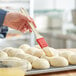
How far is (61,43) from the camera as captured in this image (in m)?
3.60

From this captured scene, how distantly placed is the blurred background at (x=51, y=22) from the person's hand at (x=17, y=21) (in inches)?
56.3

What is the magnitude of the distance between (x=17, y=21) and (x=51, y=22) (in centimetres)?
256

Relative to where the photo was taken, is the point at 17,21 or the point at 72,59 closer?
the point at 72,59

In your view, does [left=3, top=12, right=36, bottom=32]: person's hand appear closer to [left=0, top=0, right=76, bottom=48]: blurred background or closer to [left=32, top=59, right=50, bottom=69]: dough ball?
[left=32, top=59, right=50, bottom=69]: dough ball

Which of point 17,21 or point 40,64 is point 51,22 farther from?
point 40,64

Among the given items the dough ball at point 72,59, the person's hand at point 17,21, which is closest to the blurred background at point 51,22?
the person's hand at point 17,21

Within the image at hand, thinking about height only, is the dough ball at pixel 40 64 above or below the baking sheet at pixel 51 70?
above

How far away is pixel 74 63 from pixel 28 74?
0.22 m

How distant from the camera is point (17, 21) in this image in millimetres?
1297

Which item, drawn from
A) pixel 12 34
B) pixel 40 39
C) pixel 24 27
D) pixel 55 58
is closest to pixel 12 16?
pixel 24 27

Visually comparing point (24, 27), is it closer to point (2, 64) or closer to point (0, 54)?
point (0, 54)

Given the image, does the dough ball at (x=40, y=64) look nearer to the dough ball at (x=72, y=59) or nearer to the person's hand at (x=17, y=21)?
the dough ball at (x=72, y=59)

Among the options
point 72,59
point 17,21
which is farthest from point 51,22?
point 72,59

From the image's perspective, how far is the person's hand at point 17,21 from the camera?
1.22 m
